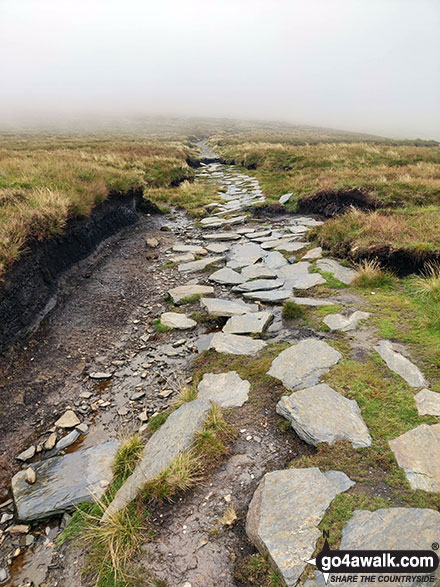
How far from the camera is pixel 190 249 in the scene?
1116 cm

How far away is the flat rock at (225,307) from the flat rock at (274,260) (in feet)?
6.67

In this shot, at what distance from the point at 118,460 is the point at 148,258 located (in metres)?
7.58

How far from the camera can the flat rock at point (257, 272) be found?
8.45 metres

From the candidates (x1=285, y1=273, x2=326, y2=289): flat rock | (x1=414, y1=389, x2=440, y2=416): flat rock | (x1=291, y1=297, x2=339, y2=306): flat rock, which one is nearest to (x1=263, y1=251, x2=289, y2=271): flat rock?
(x1=285, y1=273, x2=326, y2=289): flat rock

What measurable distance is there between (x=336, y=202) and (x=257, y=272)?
698cm

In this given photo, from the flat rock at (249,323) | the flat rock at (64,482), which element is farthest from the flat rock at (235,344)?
the flat rock at (64,482)

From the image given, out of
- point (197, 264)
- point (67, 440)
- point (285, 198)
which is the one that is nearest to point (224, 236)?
point (197, 264)

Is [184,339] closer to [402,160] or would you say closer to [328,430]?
[328,430]

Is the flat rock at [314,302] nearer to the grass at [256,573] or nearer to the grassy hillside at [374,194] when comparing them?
the grassy hillside at [374,194]

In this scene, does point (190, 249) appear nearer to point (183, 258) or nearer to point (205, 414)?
point (183, 258)

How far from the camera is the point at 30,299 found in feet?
21.6

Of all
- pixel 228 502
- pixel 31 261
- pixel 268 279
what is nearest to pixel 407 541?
pixel 228 502

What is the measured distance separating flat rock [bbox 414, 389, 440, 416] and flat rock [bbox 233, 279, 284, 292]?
14.1 feet

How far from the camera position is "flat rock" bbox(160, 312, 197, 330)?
6796 millimetres
